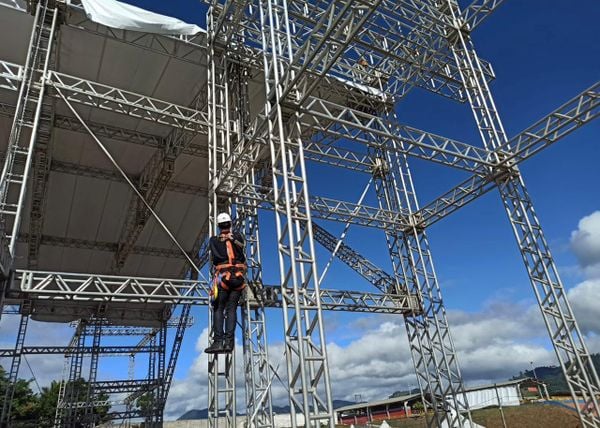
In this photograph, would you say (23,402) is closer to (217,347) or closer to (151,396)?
(151,396)

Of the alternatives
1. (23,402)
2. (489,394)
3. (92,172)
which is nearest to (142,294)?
(92,172)

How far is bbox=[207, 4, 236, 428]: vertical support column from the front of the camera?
28.8 ft

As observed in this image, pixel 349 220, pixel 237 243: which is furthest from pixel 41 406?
pixel 237 243

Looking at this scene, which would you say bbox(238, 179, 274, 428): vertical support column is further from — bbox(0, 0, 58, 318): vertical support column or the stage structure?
bbox(0, 0, 58, 318): vertical support column

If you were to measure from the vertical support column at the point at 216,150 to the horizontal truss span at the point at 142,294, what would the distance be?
899 mm

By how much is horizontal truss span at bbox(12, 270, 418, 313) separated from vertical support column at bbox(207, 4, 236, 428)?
90 centimetres

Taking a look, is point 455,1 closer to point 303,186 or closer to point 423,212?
point 423,212

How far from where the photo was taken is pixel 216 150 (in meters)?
10.6

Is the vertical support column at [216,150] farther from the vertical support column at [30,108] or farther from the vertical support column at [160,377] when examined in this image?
the vertical support column at [160,377]

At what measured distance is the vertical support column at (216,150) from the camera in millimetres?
8773

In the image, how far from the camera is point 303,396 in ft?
18.3

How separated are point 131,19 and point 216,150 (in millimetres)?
3664

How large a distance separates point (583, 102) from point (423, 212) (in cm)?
522

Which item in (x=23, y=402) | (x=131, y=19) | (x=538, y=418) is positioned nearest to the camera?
(x=131, y=19)
